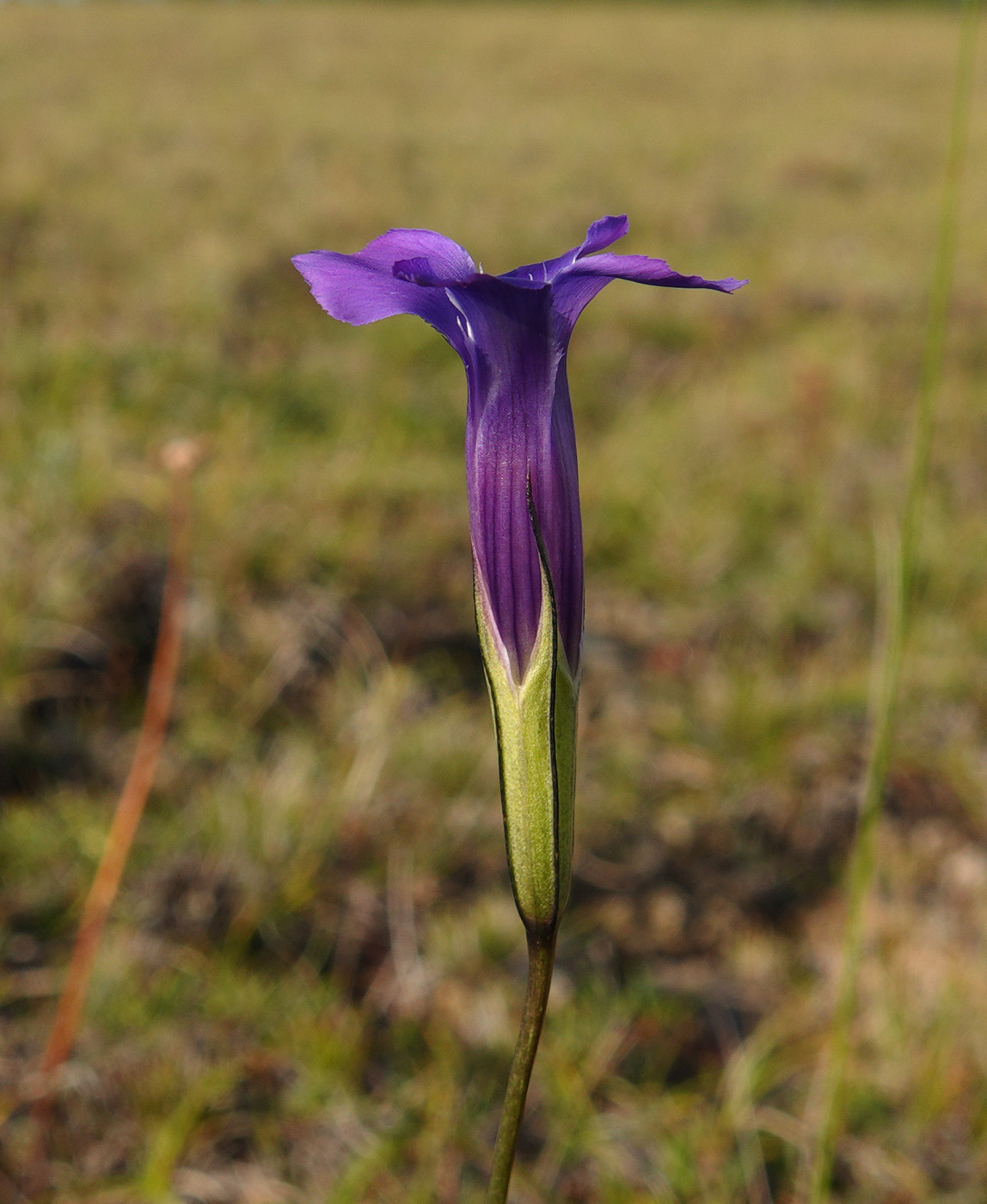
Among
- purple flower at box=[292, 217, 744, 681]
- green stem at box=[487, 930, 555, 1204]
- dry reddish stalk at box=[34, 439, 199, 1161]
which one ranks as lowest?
dry reddish stalk at box=[34, 439, 199, 1161]

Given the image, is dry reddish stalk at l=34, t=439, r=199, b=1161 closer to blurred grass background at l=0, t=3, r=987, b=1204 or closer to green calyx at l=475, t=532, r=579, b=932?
blurred grass background at l=0, t=3, r=987, b=1204

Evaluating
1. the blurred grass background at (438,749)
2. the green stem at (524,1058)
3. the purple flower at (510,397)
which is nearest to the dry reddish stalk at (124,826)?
the blurred grass background at (438,749)

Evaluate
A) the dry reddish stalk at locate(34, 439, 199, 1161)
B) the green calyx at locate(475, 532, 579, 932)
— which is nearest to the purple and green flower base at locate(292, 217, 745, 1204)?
the green calyx at locate(475, 532, 579, 932)

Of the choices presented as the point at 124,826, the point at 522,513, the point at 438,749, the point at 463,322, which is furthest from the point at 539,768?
the point at 438,749

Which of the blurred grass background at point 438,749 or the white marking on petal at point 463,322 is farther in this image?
the blurred grass background at point 438,749

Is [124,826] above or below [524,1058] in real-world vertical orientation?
below

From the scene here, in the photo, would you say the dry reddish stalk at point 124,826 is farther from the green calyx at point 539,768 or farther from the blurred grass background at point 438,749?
the green calyx at point 539,768

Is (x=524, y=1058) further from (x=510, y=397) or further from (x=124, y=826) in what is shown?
(x=124, y=826)
